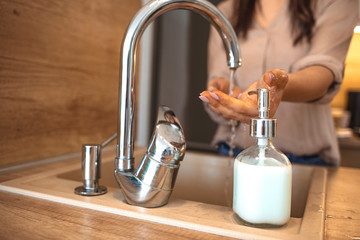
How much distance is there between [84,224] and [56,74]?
0.54 meters

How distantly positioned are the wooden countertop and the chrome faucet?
0.06 metres

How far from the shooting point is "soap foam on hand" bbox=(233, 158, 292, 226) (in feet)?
1.48

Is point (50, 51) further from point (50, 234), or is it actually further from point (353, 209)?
point (353, 209)

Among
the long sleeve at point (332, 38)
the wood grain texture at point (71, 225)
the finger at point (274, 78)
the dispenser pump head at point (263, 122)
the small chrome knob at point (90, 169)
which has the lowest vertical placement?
the wood grain texture at point (71, 225)

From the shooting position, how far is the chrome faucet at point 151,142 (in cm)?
54

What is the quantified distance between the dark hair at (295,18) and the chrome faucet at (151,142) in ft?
1.86

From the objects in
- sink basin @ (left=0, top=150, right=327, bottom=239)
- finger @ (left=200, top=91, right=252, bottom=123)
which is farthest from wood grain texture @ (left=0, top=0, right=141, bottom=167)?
finger @ (left=200, top=91, right=252, bottom=123)

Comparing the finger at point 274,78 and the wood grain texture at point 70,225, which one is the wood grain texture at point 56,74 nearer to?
the wood grain texture at point 70,225

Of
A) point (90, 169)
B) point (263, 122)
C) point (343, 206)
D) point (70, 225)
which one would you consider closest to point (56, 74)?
point (90, 169)

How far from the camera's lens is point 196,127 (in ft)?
6.12

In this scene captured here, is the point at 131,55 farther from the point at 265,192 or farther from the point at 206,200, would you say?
the point at 206,200

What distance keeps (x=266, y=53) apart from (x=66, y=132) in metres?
0.67

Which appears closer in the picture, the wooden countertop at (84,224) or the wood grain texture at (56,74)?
the wooden countertop at (84,224)

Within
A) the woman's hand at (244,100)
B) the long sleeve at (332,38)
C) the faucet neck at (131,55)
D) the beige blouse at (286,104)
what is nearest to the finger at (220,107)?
the woman's hand at (244,100)
